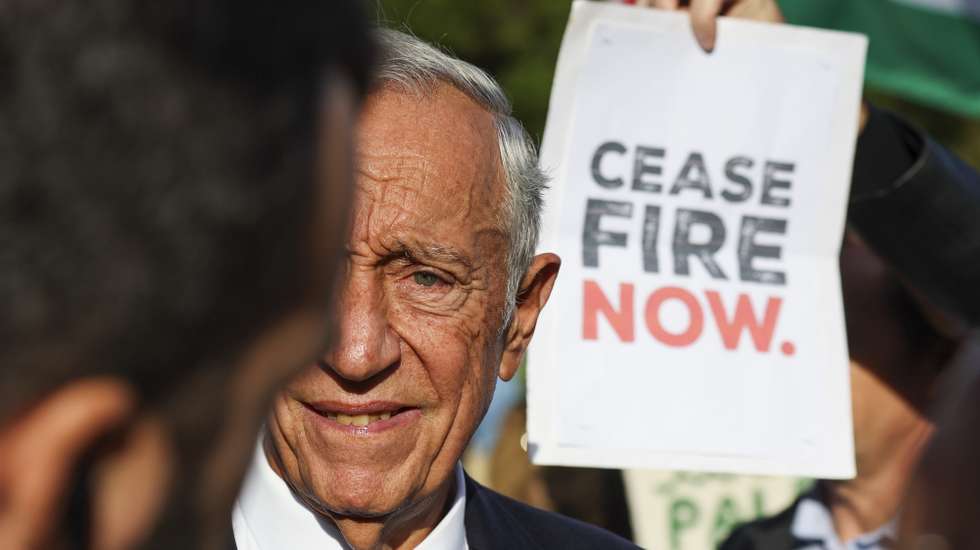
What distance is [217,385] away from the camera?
0.85 meters

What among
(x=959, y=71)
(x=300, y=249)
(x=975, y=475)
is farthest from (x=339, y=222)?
(x=959, y=71)

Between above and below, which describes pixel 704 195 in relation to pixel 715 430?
above

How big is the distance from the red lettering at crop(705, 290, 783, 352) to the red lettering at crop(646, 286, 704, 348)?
38 mm

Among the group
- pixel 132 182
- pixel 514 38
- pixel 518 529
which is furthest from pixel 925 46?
pixel 514 38

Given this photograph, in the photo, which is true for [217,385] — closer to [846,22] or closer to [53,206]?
[53,206]

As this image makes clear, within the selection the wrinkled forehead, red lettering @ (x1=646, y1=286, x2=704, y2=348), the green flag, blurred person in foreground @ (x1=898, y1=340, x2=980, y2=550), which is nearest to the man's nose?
the wrinkled forehead

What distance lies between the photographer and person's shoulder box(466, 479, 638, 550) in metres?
2.90

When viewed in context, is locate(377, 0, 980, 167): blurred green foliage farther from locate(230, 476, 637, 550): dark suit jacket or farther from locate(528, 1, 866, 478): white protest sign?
locate(230, 476, 637, 550): dark suit jacket

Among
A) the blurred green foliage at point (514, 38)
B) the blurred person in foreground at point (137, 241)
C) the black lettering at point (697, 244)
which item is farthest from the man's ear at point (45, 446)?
the blurred green foliage at point (514, 38)

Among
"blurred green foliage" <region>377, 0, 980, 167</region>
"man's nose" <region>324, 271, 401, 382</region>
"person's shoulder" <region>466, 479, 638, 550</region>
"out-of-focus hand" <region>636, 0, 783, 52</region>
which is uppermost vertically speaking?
"blurred green foliage" <region>377, 0, 980, 167</region>

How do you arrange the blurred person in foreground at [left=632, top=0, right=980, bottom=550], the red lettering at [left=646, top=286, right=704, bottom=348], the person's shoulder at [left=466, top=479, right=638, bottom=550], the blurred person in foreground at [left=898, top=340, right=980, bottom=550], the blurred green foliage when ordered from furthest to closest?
1. the blurred green foliage
2. the blurred person in foreground at [left=632, top=0, right=980, bottom=550]
3. the red lettering at [left=646, top=286, right=704, bottom=348]
4. the person's shoulder at [left=466, top=479, right=638, bottom=550]
5. the blurred person in foreground at [left=898, top=340, right=980, bottom=550]

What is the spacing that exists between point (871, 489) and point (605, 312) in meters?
1.50

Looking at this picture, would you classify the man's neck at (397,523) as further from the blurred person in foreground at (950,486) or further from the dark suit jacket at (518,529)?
the blurred person in foreground at (950,486)

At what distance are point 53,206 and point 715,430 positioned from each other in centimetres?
237
